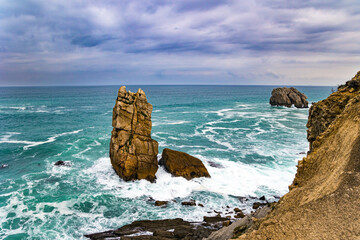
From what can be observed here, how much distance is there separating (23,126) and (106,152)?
36.2 metres

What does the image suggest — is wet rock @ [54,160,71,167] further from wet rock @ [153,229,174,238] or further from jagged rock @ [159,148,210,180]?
wet rock @ [153,229,174,238]

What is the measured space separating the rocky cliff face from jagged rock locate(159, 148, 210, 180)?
18.1 metres

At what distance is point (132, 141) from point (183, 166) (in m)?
7.46

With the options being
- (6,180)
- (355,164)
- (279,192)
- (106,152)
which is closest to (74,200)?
(6,180)

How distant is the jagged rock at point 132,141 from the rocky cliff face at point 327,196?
1954 centimetres

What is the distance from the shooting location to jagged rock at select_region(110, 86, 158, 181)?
92.1 feet

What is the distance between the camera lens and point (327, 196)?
340 inches

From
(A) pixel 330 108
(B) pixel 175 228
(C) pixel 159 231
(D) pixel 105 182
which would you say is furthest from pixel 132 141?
(A) pixel 330 108

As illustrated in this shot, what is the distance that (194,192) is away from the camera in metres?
26.2

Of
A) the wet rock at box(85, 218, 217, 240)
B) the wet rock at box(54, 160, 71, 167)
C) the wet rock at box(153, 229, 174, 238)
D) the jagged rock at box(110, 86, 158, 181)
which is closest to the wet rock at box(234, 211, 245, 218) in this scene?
the wet rock at box(85, 218, 217, 240)

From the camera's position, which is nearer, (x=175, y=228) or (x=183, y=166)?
(x=175, y=228)

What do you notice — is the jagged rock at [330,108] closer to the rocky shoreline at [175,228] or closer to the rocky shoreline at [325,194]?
the rocky shoreline at [325,194]

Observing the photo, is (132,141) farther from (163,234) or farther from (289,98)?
(289,98)

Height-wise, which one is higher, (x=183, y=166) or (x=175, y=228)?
(x=183, y=166)
